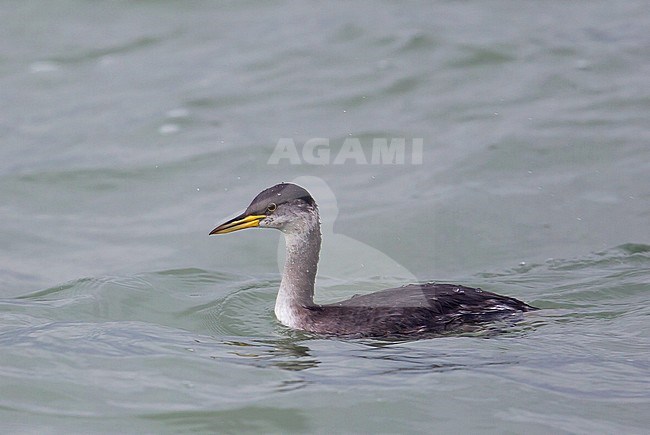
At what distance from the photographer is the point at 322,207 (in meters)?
10.7

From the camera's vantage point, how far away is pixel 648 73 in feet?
44.9

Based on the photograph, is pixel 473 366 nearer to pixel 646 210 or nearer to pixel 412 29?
pixel 646 210

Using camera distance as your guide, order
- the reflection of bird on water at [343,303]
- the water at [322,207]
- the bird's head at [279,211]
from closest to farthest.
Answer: the water at [322,207]
the reflection of bird on water at [343,303]
the bird's head at [279,211]

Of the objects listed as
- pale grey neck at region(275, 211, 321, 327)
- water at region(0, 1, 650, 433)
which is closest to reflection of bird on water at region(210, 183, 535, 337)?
pale grey neck at region(275, 211, 321, 327)

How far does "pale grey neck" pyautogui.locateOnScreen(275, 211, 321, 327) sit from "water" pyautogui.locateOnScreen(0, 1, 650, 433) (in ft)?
0.90

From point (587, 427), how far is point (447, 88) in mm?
8079

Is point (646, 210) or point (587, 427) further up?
point (646, 210)

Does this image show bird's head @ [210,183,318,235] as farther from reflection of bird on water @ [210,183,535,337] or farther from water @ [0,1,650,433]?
water @ [0,1,650,433]

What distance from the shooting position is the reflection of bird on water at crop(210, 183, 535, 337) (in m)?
7.74

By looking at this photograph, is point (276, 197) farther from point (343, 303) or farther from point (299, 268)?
point (343, 303)

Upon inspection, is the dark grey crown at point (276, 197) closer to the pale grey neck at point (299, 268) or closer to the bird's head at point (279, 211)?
the bird's head at point (279, 211)

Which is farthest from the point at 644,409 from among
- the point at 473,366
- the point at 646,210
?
the point at 646,210

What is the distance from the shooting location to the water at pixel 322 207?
21.1 feet

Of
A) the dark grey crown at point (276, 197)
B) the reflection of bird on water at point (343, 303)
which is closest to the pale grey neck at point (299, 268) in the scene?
the reflection of bird on water at point (343, 303)
